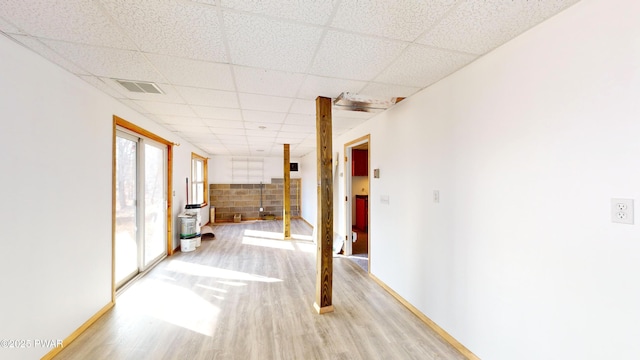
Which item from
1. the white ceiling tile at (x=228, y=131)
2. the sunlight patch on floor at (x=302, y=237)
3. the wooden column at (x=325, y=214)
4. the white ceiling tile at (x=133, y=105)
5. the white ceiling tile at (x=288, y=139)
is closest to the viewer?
the wooden column at (x=325, y=214)

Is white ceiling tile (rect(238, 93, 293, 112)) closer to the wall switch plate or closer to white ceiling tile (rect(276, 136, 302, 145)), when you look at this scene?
white ceiling tile (rect(276, 136, 302, 145))

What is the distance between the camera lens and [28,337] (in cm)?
159

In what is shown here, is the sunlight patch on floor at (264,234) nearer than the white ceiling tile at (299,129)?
No

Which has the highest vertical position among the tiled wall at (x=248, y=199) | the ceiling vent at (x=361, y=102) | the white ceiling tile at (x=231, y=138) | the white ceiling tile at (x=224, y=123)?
the white ceiling tile at (x=231, y=138)

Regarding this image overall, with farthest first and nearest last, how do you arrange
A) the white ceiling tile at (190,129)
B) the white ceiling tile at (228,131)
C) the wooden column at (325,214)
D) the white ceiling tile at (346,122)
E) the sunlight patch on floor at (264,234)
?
the sunlight patch on floor at (264,234)
the white ceiling tile at (228,131)
the white ceiling tile at (190,129)
the white ceiling tile at (346,122)
the wooden column at (325,214)

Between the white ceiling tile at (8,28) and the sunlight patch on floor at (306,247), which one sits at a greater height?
the white ceiling tile at (8,28)

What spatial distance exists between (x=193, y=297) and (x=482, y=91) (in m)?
3.53

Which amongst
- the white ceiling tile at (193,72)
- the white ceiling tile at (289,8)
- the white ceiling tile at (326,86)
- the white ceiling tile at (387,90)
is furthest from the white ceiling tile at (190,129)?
the white ceiling tile at (289,8)

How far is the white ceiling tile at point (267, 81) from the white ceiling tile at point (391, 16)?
0.76m

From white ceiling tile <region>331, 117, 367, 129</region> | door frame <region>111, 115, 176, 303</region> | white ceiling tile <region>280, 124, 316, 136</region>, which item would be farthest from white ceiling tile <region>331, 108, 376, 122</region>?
door frame <region>111, 115, 176, 303</region>

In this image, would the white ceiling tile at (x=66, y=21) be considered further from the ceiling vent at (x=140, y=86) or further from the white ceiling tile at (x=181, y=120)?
the white ceiling tile at (x=181, y=120)

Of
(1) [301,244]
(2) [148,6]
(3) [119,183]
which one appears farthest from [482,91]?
(1) [301,244]

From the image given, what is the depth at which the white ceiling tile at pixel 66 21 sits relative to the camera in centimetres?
122

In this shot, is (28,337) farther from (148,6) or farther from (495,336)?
(495,336)
